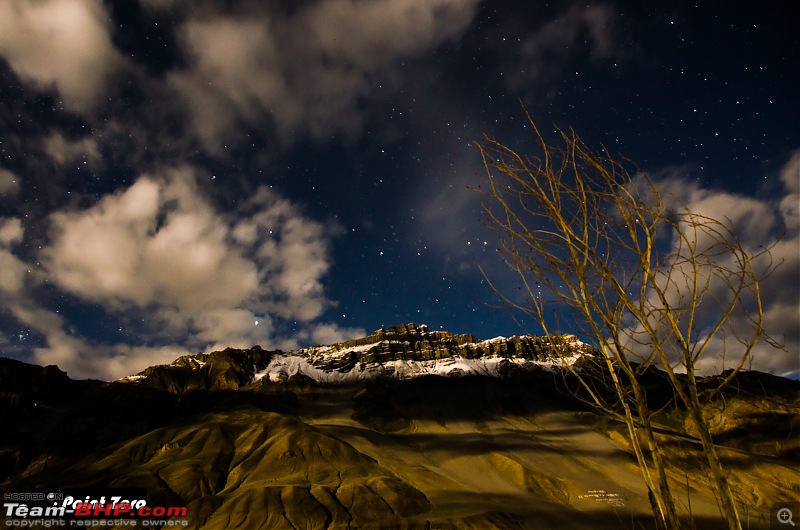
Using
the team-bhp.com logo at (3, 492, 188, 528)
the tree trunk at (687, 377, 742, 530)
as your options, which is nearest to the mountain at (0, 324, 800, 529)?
the tree trunk at (687, 377, 742, 530)

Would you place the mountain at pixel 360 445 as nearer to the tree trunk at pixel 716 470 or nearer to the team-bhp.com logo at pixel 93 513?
the tree trunk at pixel 716 470

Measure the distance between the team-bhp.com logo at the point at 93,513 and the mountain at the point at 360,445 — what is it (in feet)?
7.80

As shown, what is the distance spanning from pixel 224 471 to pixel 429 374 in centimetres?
11885

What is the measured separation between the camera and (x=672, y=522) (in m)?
2.52

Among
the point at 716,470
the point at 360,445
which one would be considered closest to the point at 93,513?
the point at 360,445

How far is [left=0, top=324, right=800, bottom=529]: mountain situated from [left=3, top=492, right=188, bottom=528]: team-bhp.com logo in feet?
7.80

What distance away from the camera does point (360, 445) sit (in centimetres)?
10938

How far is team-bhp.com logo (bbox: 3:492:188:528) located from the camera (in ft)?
176

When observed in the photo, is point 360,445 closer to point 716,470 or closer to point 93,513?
point 93,513

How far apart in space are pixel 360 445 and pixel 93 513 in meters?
64.1

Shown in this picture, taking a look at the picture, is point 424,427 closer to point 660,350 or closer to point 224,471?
point 224,471

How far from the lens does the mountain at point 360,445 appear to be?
5928cm

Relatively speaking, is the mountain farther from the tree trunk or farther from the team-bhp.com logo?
the team-bhp.com logo

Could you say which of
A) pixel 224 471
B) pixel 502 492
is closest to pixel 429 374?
pixel 502 492
